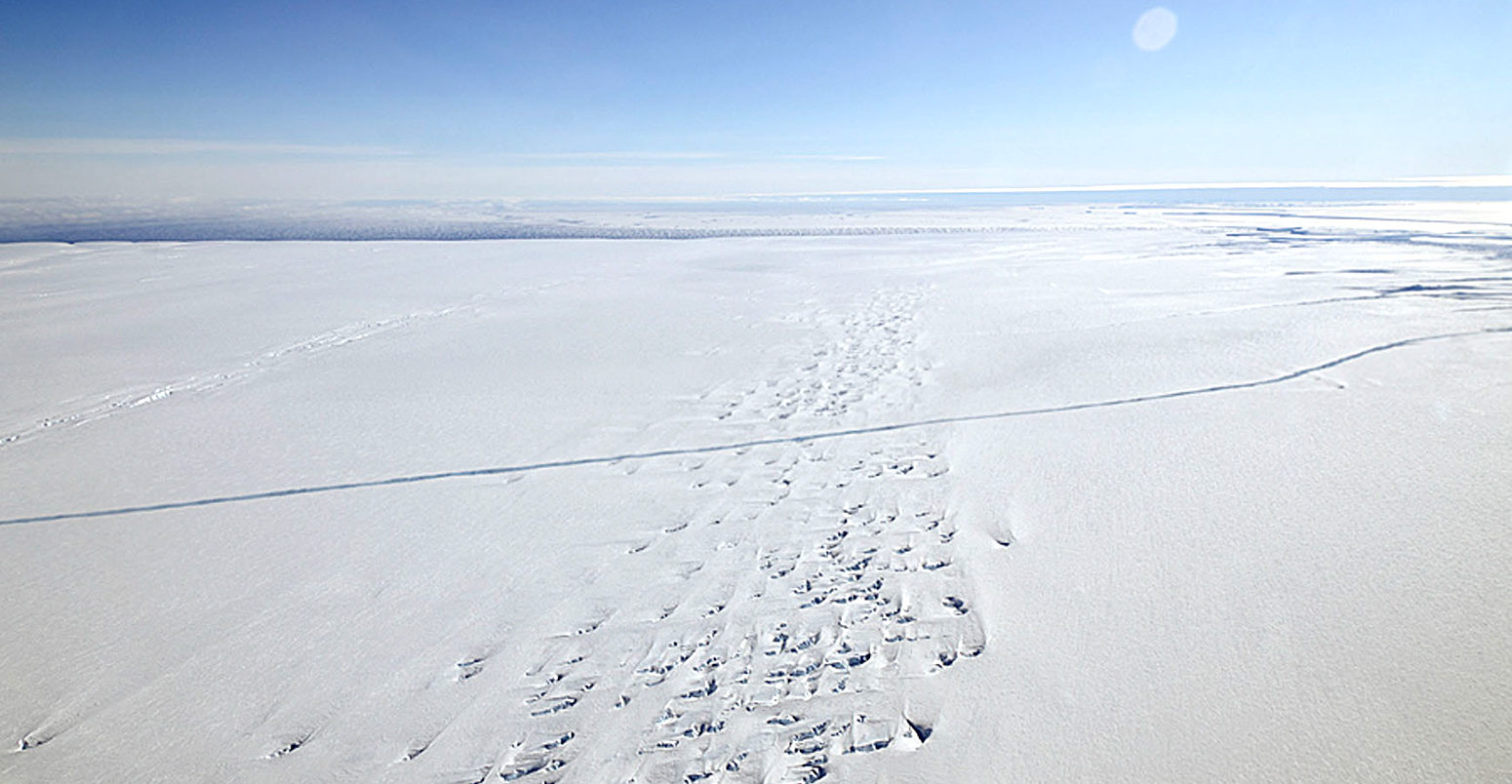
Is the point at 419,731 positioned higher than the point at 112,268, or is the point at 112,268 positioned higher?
the point at 112,268

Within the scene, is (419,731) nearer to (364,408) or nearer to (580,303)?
(364,408)

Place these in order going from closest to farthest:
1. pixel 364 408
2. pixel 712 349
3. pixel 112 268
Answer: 1. pixel 364 408
2. pixel 712 349
3. pixel 112 268

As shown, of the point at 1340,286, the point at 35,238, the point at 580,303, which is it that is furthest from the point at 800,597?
the point at 35,238

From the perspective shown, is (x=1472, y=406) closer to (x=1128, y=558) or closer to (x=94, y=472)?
(x=1128, y=558)

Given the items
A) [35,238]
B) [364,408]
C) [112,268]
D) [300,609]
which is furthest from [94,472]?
[35,238]

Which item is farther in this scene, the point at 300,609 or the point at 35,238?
the point at 35,238

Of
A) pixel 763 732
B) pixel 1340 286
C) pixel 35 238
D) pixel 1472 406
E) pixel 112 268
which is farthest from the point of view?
pixel 35 238
